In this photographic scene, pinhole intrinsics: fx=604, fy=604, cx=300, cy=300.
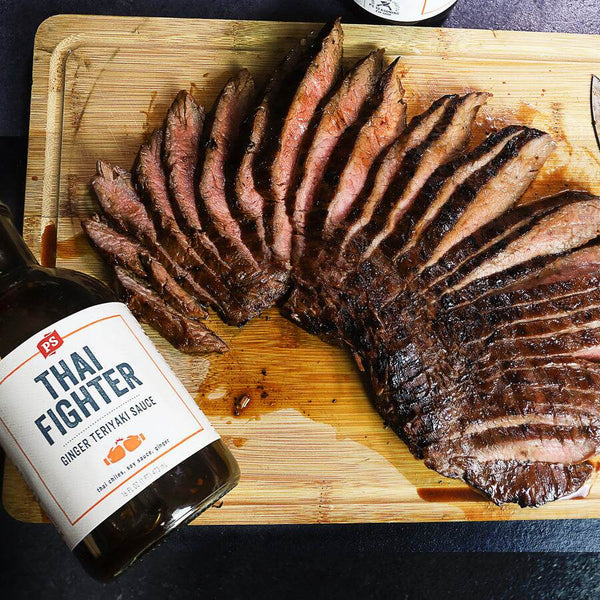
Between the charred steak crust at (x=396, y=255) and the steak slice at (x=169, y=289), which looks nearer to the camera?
the charred steak crust at (x=396, y=255)

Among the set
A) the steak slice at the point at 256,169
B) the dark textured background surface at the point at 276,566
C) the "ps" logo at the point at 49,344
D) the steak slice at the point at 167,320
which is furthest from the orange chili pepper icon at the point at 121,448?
the dark textured background surface at the point at 276,566

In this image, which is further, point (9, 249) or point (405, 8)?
point (405, 8)

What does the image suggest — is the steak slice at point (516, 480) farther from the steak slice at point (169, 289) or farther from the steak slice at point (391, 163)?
the steak slice at point (169, 289)

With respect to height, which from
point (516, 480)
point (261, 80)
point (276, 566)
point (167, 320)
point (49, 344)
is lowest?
point (276, 566)

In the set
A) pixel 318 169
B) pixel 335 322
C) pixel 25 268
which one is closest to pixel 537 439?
pixel 335 322

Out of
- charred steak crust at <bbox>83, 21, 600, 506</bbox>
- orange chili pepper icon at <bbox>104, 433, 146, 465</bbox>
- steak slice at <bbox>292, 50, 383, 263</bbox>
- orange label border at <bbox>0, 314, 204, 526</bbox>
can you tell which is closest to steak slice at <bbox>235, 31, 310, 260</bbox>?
charred steak crust at <bbox>83, 21, 600, 506</bbox>

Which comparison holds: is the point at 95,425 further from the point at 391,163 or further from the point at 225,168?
the point at 391,163

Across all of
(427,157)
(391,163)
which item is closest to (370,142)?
(391,163)
